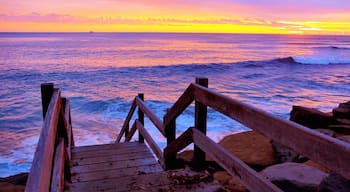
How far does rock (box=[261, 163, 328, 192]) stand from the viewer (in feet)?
12.5

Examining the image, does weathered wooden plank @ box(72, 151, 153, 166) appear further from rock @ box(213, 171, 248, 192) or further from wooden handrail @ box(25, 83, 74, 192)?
rock @ box(213, 171, 248, 192)

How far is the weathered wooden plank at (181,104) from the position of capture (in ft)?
11.1

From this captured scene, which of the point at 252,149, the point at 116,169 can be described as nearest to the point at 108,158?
the point at 116,169

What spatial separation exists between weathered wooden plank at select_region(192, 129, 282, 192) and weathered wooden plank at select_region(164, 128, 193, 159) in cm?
18

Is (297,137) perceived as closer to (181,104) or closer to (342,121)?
(181,104)

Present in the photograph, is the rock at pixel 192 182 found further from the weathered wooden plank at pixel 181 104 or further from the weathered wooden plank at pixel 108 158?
the weathered wooden plank at pixel 108 158

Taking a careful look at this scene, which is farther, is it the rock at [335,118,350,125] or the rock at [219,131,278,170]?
the rock at [335,118,350,125]

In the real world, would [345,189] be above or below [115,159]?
above

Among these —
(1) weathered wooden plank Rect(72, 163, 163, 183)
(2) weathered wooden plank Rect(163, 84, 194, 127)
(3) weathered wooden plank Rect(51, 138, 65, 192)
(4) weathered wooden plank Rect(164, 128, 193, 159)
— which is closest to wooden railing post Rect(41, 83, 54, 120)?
(3) weathered wooden plank Rect(51, 138, 65, 192)

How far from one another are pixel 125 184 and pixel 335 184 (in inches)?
83.8

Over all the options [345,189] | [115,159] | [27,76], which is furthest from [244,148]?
[27,76]

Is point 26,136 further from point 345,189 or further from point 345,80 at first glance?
point 345,80

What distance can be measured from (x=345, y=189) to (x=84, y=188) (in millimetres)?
2602

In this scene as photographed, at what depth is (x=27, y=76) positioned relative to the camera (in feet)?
85.8
